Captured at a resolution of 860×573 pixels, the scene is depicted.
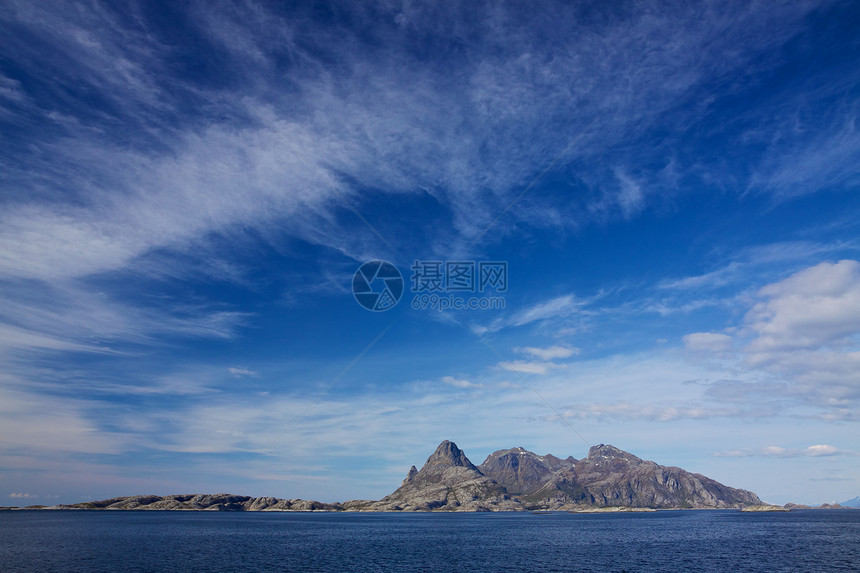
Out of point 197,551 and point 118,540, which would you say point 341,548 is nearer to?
point 197,551

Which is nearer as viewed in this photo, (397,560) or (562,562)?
(562,562)

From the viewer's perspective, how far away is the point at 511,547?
141625 mm

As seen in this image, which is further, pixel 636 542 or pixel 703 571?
pixel 636 542

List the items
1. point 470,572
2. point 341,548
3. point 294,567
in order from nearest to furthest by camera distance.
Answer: point 470,572, point 294,567, point 341,548

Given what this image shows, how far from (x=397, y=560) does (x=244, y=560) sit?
1466 inches

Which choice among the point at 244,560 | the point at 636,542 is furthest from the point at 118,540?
the point at 636,542

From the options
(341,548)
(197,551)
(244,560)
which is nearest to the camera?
(244,560)

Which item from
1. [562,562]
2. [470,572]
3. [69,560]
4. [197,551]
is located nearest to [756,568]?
[562,562]

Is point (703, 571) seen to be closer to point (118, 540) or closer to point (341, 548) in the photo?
point (341, 548)

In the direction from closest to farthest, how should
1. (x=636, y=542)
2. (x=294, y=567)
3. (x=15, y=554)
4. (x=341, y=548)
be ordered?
(x=294, y=567) < (x=15, y=554) < (x=341, y=548) < (x=636, y=542)

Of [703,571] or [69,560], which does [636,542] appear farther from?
[69,560]

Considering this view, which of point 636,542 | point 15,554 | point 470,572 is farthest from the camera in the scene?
point 636,542

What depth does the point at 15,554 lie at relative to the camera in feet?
386

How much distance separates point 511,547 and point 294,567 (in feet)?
233
